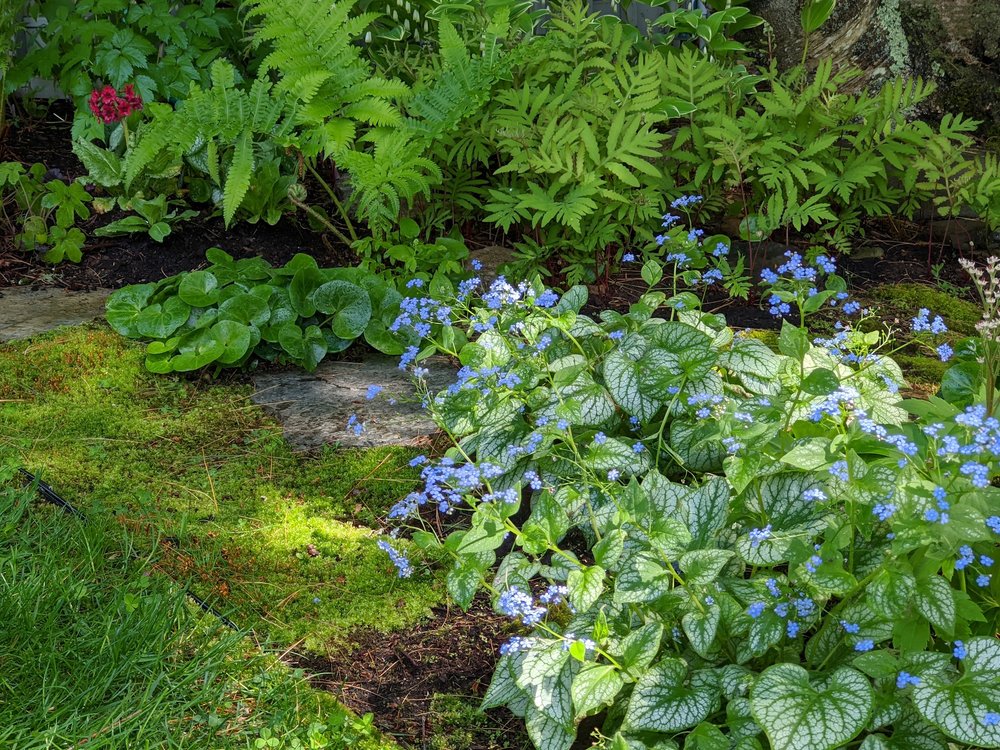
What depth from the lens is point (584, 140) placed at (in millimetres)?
3727

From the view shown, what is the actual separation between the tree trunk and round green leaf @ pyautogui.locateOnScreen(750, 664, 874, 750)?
13.3 ft

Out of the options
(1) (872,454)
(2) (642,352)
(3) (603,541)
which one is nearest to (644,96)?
(2) (642,352)

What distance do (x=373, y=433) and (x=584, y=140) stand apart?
1419 mm

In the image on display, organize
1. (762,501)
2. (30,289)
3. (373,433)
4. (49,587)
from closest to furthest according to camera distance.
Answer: (762,501) → (49,587) → (373,433) → (30,289)

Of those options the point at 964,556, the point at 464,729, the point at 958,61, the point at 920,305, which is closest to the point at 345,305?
the point at 464,729

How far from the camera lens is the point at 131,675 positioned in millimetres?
2223

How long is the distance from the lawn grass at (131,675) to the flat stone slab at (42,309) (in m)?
1.65

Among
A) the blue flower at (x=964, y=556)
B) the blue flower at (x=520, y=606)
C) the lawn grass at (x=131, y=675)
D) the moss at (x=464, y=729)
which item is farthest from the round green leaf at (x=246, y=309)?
the blue flower at (x=964, y=556)

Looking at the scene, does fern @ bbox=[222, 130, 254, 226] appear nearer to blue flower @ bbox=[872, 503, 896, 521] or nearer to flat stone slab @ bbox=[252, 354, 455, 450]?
flat stone slab @ bbox=[252, 354, 455, 450]

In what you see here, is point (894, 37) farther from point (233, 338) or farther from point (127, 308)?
point (127, 308)

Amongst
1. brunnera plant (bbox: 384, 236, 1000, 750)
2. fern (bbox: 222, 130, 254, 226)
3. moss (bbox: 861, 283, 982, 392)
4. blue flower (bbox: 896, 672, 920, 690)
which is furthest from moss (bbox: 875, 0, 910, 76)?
blue flower (bbox: 896, 672, 920, 690)

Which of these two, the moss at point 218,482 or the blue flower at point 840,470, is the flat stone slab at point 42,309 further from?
the blue flower at point 840,470

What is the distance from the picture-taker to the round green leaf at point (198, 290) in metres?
3.66

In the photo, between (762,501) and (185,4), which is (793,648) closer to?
(762,501)
